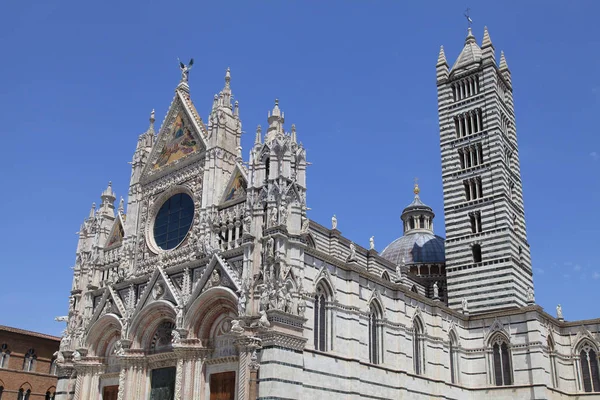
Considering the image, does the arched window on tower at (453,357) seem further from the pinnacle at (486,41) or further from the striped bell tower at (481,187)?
the pinnacle at (486,41)

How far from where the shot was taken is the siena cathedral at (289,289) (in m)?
24.3

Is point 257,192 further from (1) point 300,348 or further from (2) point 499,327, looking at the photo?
(2) point 499,327

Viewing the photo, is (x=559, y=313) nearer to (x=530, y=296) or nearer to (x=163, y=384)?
(x=530, y=296)

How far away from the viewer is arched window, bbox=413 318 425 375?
30297 mm

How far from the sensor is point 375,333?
28.2 metres

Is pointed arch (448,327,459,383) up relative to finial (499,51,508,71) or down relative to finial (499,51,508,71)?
down

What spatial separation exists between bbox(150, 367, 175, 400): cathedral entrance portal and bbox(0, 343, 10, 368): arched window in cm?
1237

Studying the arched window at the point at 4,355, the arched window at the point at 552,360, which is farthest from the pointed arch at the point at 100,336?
the arched window at the point at 552,360

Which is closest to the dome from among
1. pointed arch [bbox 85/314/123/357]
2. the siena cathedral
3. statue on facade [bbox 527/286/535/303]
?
the siena cathedral

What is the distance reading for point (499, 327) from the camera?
111 feet

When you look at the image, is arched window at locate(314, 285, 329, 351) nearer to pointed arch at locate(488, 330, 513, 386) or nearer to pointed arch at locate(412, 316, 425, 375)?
pointed arch at locate(412, 316, 425, 375)

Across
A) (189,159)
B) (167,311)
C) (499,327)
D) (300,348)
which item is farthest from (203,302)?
(499,327)

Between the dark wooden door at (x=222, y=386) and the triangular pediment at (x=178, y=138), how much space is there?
34.0 ft

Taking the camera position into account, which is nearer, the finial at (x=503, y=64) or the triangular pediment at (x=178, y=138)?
the triangular pediment at (x=178, y=138)
